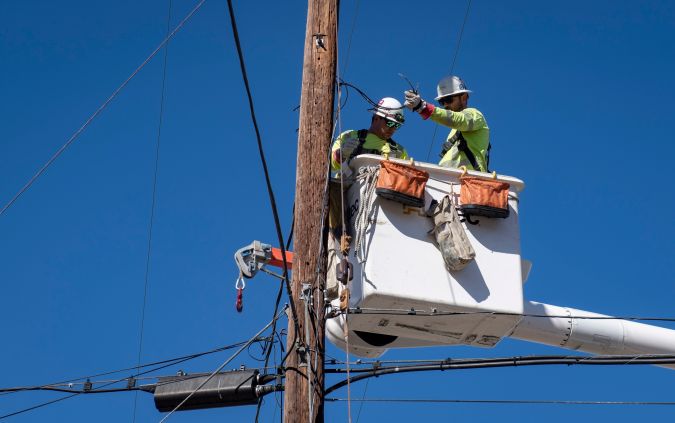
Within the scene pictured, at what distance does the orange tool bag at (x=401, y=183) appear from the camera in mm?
9781

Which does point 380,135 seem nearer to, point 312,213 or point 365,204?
point 365,204

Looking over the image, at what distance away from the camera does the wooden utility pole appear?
8945 mm

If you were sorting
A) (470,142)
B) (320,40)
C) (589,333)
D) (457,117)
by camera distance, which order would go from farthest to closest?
(589,333) < (470,142) < (457,117) < (320,40)

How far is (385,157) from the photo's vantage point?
10016 mm

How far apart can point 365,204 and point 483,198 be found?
Result: 3.11 feet

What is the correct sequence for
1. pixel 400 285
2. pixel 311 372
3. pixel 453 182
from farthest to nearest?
pixel 453 182
pixel 400 285
pixel 311 372

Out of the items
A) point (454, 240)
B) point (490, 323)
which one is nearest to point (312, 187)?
point (454, 240)

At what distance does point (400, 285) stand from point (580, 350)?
2422 mm

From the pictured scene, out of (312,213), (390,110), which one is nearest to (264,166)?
(312,213)

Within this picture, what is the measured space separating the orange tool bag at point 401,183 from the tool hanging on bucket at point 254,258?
894mm

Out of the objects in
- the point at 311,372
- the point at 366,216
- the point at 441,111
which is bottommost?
the point at 311,372

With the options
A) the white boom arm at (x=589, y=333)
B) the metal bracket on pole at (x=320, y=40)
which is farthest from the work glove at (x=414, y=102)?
the white boom arm at (x=589, y=333)

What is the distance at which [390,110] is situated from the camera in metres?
10.9

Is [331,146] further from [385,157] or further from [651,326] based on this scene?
[651,326]
